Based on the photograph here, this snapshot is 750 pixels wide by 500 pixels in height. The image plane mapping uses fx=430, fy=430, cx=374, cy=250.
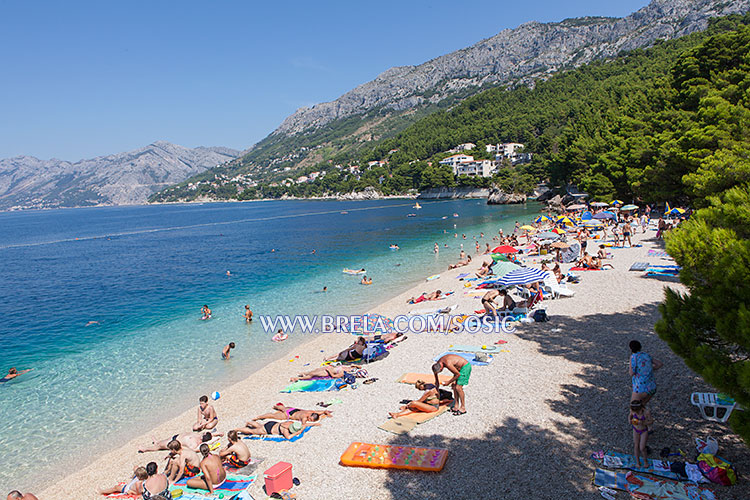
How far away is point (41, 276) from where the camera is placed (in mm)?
37875

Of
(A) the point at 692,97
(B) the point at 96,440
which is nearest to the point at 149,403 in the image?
(B) the point at 96,440

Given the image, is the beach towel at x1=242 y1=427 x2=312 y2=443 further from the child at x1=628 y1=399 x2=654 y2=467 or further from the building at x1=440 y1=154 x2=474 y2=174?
the building at x1=440 y1=154 x2=474 y2=174

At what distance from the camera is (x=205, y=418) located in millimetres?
9555

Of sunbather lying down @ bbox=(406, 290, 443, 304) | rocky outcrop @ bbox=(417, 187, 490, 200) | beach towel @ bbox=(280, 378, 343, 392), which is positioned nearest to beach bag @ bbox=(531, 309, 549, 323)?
sunbather lying down @ bbox=(406, 290, 443, 304)

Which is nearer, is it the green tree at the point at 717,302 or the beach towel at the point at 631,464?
the green tree at the point at 717,302

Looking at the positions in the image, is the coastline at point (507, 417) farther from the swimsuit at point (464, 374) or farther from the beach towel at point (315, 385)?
the swimsuit at point (464, 374)

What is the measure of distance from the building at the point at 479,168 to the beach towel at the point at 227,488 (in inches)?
4604

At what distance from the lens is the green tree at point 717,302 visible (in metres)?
4.06

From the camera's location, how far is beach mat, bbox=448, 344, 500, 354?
1132 cm

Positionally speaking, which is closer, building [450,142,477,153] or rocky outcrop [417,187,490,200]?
rocky outcrop [417,187,490,200]

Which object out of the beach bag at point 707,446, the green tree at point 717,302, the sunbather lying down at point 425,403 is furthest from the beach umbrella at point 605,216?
the beach bag at point 707,446

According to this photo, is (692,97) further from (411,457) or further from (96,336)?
(96,336)

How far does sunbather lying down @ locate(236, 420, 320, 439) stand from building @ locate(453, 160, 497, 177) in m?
115

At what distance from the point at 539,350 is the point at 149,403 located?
10743 mm
